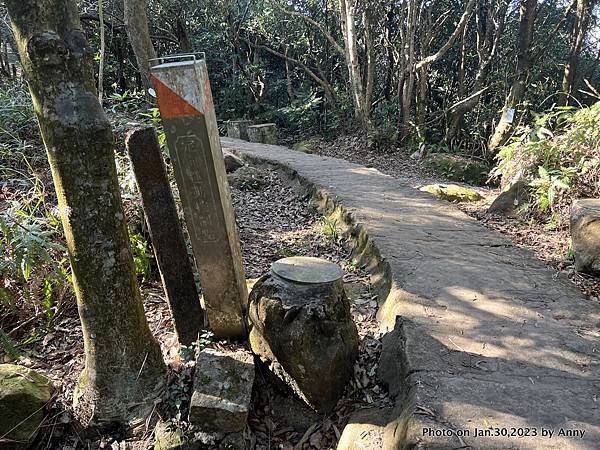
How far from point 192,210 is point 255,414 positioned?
140cm

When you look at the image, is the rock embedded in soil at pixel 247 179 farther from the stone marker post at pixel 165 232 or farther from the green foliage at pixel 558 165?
the stone marker post at pixel 165 232

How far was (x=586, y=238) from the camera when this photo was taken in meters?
3.63

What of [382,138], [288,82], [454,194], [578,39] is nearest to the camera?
[454,194]

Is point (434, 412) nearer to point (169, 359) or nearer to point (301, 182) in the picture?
point (169, 359)

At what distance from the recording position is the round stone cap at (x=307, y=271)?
265 cm

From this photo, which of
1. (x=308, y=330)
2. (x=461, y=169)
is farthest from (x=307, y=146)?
(x=308, y=330)

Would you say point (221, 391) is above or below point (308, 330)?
below

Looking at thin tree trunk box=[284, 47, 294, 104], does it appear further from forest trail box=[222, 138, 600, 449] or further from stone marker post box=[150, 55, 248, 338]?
stone marker post box=[150, 55, 248, 338]

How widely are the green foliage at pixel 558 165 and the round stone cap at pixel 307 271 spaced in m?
3.04

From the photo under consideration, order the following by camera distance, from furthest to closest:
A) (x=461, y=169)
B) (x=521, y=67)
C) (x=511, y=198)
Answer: (x=461, y=169) < (x=521, y=67) < (x=511, y=198)

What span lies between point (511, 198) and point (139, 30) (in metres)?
6.35

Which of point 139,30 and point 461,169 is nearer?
point 139,30

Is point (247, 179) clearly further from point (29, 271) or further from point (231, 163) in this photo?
point (29, 271)

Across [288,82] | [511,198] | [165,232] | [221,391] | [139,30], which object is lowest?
[221,391]
